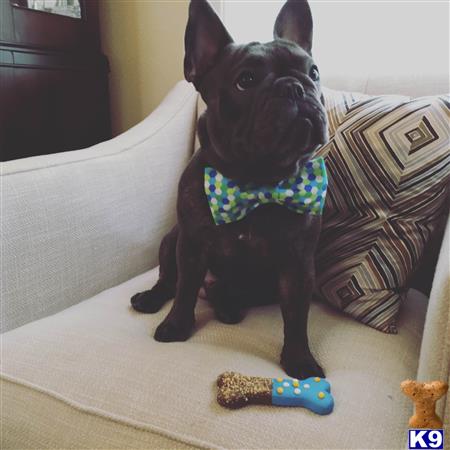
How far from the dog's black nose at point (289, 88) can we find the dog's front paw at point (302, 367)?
16.5 inches

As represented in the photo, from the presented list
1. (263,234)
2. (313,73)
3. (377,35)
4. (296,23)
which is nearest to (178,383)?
(263,234)

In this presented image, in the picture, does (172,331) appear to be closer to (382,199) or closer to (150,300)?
(150,300)

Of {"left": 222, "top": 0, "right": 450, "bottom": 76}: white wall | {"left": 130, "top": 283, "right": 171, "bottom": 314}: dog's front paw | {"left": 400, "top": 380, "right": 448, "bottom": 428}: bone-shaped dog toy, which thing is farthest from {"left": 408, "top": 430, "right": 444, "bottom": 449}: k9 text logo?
{"left": 222, "top": 0, "right": 450, "bottom": 76}: white wall

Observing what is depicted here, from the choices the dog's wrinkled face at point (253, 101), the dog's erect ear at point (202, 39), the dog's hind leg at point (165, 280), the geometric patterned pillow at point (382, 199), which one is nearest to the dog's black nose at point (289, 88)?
the dog's wrinkled face at point (253, 101)

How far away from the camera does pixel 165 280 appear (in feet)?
3.26

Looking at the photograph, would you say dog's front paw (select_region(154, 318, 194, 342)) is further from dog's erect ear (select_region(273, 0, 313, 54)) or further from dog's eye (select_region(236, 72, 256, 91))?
dog's erect ear (select_region(273, 0, 313, 54))

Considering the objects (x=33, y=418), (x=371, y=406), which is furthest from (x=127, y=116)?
(x=371, y=406)

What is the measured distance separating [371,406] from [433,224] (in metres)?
0.41

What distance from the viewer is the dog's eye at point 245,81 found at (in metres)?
0.71

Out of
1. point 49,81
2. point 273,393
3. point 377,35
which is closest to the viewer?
point 273,393

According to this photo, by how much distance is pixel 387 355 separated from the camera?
2.62 ft

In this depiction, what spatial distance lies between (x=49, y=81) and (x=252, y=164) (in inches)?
39.1

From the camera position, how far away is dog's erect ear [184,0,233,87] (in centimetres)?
74

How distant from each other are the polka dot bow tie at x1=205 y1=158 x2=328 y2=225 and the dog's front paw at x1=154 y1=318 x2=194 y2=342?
0.20m
